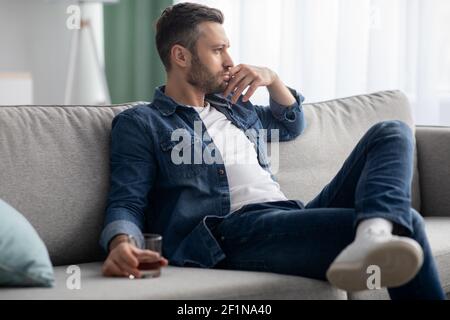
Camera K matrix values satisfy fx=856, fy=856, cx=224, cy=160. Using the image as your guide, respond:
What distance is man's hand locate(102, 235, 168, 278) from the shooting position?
1869 millimetres

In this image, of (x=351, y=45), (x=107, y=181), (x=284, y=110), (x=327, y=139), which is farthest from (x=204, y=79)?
(x=351, y=45)

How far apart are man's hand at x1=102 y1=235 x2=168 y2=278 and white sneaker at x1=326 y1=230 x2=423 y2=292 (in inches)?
15.6

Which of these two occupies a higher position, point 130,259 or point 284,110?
point 284,110

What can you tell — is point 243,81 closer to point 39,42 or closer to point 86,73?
point 86,73

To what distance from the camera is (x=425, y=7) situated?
3.60m

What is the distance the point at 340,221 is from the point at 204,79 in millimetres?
668

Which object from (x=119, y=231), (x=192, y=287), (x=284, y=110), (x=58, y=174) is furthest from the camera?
(x=284, y=110)

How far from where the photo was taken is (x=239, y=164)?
7.41 ft

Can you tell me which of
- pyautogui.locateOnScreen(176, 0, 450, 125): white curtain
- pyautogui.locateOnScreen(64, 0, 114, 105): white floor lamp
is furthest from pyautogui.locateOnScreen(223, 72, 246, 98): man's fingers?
pyautogui.locateOnScreen(64, 0, 114, 105): white floor lamp

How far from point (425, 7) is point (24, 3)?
232 cm

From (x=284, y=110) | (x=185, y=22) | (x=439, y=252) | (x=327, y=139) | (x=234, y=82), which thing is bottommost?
(x=439, y=252)

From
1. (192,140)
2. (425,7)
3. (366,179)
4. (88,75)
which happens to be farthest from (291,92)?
(88,75)

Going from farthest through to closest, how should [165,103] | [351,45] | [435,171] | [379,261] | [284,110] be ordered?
[351,45]
[435,171]
[284,110]
[165,103]
[379,261]

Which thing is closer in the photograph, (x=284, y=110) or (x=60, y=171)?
(x=60, y=171)
